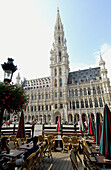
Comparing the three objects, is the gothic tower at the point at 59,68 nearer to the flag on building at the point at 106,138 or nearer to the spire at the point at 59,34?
the spire at the point at 59,34

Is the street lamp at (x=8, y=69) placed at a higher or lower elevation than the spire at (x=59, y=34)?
lower

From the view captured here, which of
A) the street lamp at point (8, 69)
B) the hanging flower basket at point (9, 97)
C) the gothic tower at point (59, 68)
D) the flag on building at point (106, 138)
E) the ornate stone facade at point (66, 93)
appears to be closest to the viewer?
the flag on building at point (106, 138)

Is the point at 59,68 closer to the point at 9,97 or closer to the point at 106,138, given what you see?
the point at 9,97

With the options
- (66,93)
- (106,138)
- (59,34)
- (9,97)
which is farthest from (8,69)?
(59,34)

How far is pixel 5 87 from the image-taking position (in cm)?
544

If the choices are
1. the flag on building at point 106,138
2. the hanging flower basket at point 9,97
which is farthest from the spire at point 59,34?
the flag on building at point 106,138

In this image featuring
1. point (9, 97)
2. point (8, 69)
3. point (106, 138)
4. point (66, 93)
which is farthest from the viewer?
point (66, 93)

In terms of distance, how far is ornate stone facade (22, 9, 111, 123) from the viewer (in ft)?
124

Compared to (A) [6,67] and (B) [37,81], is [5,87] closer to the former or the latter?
(A) [6,67]

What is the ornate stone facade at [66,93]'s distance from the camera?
37844 millimetres

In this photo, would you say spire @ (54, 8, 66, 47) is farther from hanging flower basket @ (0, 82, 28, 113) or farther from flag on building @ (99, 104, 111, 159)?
flag on building @ (99, 104, 111, 159)

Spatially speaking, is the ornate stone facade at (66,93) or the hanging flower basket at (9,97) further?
the ornate stone facade at (66,93)

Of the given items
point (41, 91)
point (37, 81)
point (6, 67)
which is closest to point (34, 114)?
point (41, 91)

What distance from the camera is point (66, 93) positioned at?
4162 cm
